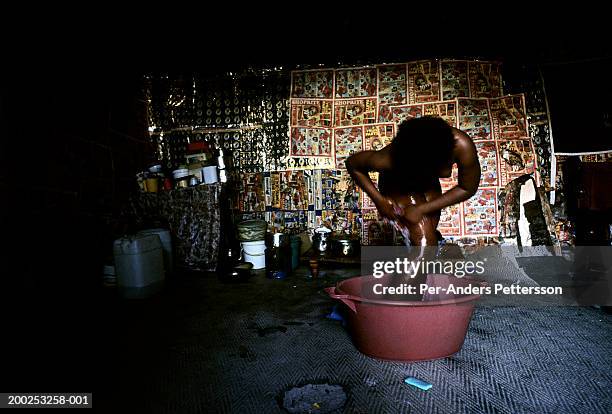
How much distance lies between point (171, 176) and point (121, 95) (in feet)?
4.37

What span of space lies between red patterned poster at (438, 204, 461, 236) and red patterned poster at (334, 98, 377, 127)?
5.31 feet

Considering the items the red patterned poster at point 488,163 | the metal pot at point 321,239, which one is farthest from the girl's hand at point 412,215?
the red patterned poster at point 488,163

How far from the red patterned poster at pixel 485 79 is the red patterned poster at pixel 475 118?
11 cm

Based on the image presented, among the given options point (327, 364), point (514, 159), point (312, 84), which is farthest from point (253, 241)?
point (514, 159)

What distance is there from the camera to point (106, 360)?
2.00 metres

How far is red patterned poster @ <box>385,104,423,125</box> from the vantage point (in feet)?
15.4

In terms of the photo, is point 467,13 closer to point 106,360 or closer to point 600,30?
point 600,30

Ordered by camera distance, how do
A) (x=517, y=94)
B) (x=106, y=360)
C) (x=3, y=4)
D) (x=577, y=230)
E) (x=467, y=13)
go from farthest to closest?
(x=517, y=94), (x=467, y=13), (x=577, y=230), (x=3, y=4), (x=106, y=360)

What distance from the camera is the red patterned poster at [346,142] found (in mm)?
4812

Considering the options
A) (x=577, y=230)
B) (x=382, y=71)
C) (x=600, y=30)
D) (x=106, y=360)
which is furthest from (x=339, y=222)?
(x=600, y=30)

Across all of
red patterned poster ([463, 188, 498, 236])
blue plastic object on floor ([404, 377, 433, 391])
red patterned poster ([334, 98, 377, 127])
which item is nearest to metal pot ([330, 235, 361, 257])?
red patterned poster ([463, 188, 498, 236])

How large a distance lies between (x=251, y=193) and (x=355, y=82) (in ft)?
7.25

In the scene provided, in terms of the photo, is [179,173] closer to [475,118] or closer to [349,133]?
[349,133]

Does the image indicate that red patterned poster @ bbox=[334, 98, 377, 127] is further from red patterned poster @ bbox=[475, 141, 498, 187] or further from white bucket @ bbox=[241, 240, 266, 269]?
white bucket @ bbox=[241, 240, 266, 269]
